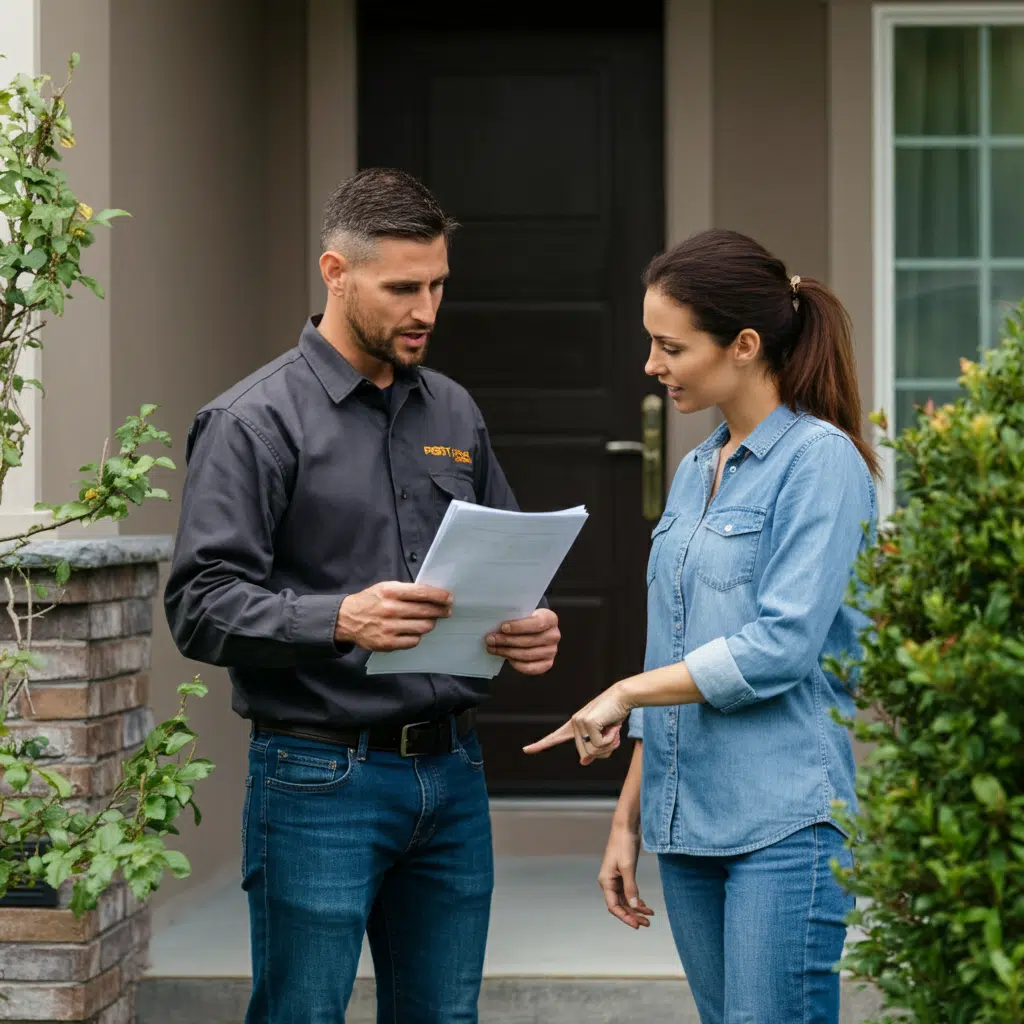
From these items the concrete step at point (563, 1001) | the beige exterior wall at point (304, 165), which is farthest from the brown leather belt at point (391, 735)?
the beige exterior wall at point (304, 165)

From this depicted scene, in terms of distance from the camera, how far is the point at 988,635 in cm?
169

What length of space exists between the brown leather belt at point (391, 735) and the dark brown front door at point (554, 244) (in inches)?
105

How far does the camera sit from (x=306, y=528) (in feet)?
8.46

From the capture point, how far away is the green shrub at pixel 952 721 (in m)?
1.68

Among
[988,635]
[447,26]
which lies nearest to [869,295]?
[447,26]

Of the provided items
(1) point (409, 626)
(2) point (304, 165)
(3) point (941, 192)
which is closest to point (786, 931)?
(1) point (409, 626)

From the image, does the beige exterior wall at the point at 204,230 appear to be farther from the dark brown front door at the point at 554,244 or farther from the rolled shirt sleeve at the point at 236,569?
the rolled shirt sleeve at the point at 236,569

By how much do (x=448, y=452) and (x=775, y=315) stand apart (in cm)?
64

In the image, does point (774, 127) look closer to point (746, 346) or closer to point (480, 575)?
point (746, 346)

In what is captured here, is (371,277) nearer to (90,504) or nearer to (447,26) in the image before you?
(90,504)

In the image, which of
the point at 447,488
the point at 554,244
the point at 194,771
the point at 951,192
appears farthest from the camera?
the point at 554,244

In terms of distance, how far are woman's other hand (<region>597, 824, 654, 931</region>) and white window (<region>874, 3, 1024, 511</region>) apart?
268 centimetres

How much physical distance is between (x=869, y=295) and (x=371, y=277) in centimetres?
281

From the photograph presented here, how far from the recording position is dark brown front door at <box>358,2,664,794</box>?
209 inches
